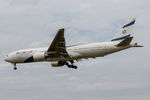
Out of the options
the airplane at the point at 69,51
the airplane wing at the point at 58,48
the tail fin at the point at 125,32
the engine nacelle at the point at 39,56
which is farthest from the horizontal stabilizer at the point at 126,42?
the engine nacelle at the point at 39,56

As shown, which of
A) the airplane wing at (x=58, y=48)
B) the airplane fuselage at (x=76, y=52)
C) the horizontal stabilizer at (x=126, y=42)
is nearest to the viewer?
the horizontal stabilizer at (x=126, y=42)

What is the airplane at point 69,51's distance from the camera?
204 feet

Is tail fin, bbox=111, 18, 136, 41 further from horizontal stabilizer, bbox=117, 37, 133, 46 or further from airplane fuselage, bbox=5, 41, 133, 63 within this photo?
horizontal stabilizer, bbox=117, 37, 133, 46

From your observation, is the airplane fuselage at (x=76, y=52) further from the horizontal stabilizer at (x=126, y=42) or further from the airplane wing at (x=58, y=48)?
the airplane wing at (x=58, y=48)

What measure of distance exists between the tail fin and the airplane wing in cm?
874

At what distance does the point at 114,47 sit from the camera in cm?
6225

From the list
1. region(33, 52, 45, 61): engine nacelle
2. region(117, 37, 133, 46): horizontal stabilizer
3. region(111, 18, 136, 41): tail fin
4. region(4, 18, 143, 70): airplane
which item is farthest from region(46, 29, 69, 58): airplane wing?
region(111, 18, 136, 41): tail fin

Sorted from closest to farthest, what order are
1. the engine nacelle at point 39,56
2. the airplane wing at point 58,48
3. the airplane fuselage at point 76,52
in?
the airplane wing at point 58,48 → the airplane fuselage at point 76,52 → the engine nacelle at point 39,56

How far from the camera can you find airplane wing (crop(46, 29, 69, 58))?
61.4 metres

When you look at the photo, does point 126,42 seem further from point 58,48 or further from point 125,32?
point 58,48

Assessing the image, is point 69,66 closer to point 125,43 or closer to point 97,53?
point 97,53

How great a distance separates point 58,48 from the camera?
63.5m

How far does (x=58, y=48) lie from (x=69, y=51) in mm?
2166

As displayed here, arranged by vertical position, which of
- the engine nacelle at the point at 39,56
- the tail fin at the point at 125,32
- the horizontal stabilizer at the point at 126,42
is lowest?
the engine nacelle at the point at 39,56
